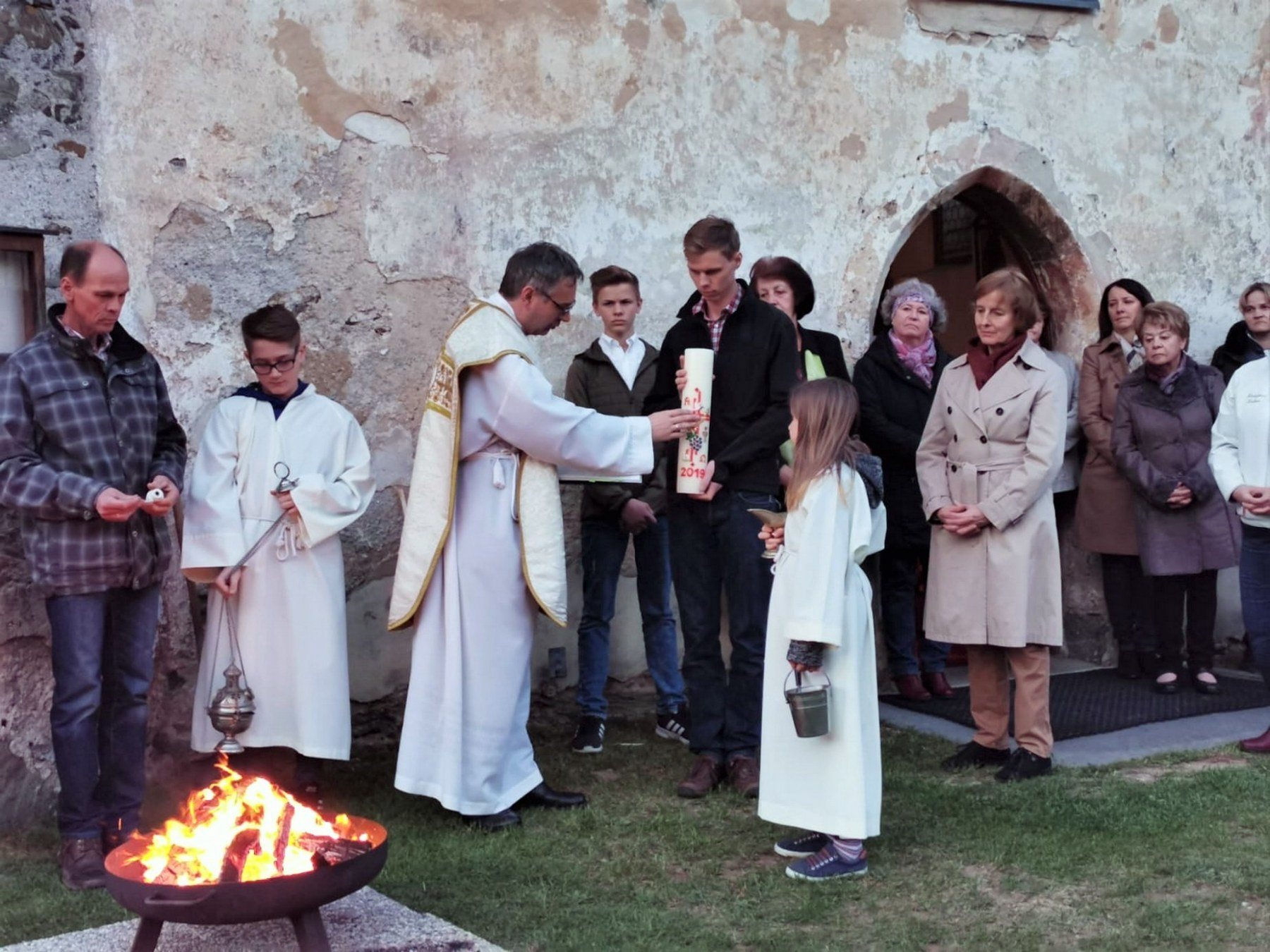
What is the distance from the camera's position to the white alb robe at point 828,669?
4.30 m

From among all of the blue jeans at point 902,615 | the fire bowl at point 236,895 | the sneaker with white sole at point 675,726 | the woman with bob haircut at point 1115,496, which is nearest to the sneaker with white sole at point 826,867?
the fire bowl at point 236,895

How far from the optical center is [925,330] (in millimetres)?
6961

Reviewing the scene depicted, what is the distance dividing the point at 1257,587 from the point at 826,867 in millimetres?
2447

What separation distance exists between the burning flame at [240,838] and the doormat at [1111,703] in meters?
3.44

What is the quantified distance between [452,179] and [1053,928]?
12.5ft

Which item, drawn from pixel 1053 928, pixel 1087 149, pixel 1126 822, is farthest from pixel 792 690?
pixel 1087 149

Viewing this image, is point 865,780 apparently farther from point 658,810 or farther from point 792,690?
point 658,810

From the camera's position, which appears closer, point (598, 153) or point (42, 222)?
point (42, 222)

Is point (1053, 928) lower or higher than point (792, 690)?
lower

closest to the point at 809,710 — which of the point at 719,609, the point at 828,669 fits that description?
the point at 828,669

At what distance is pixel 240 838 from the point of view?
11.1 ft

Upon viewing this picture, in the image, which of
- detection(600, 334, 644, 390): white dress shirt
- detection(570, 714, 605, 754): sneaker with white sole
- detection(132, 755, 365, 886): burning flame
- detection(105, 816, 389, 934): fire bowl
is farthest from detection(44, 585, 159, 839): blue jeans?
detection(600, 334, 644, 390): white dress shirt

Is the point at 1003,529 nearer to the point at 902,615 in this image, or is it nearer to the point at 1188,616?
the point at 902,615

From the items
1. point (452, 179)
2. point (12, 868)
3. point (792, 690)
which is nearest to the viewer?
point (792, 690)
